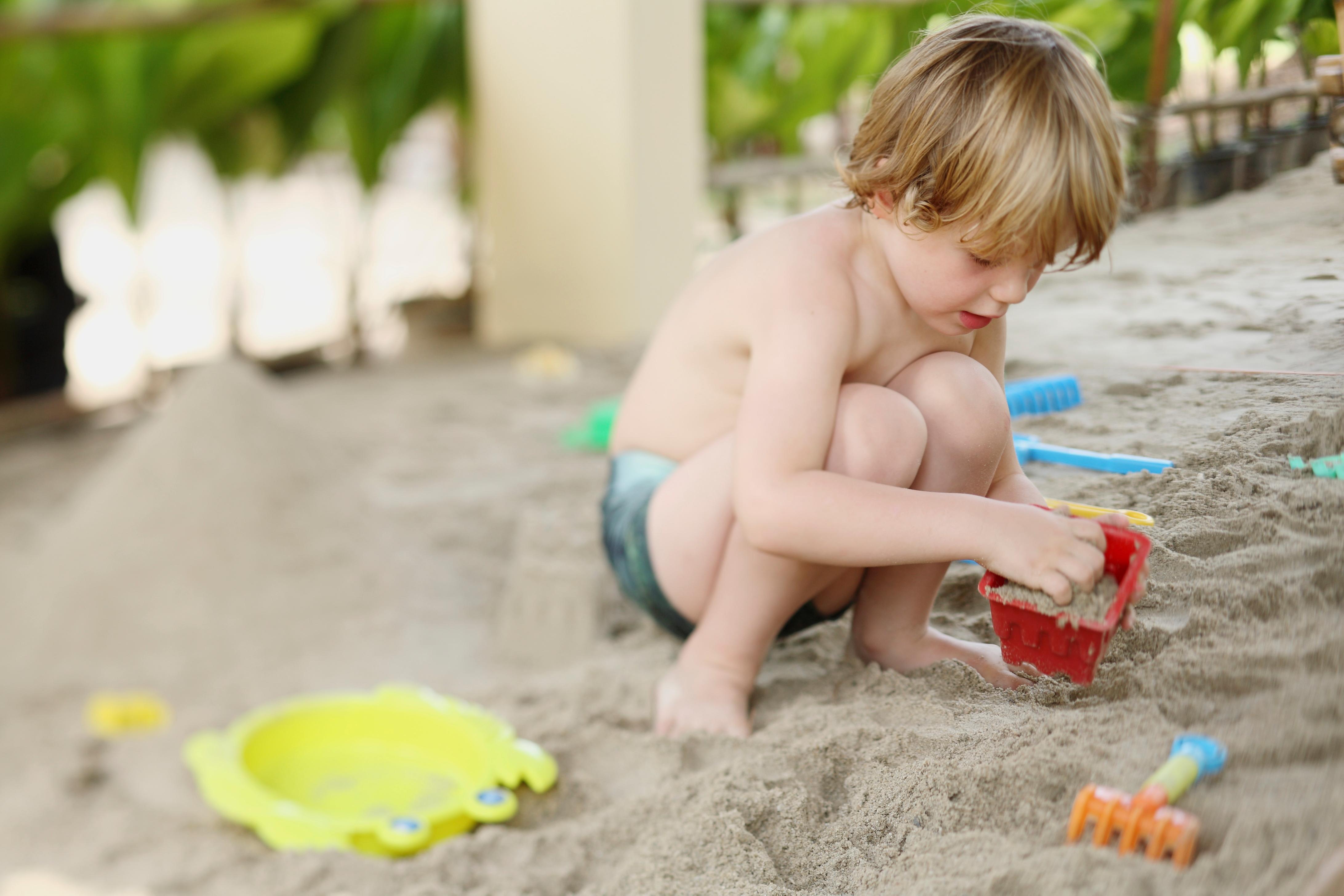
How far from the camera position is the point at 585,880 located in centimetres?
85

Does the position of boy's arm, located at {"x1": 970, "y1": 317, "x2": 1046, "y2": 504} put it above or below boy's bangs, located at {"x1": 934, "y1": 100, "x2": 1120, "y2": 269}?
below

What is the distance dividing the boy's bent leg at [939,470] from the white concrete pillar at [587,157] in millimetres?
2429

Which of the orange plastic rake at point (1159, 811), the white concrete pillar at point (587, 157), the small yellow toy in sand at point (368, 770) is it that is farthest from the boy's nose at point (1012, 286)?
the white concrete pillar at point (587, 157)

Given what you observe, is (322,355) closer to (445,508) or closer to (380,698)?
(445,508)

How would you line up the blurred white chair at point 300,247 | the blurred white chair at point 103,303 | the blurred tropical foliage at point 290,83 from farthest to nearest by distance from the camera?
the blurred white chair at point 300,247, the blurred white chair at point 103,303, the blurred tropical foliage at point 290,83

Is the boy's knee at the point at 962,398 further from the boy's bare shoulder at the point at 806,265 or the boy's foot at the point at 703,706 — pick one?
the boy's foot at the point at 703,706

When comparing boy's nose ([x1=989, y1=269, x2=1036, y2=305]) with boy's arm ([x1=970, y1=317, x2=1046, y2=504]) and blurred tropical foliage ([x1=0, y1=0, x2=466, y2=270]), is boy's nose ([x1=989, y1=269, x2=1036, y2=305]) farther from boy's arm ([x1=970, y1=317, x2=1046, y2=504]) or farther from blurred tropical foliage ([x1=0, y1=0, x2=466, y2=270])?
blurred tropical foliage ([x1=0, y1=0, x2=466, y2=270])

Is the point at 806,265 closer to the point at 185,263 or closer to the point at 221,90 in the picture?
the point at 221,90

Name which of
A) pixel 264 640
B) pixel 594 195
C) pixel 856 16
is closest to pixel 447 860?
pixel 264 640

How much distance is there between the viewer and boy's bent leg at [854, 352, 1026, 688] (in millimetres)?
761

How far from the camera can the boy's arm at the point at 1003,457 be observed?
2.43ft

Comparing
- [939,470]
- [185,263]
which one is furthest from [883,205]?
[185,263]

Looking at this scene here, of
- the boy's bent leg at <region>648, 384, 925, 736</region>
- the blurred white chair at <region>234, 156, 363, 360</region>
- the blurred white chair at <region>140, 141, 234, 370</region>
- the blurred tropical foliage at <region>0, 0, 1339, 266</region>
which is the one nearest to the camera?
the boy's bent leg at <region>648, 384, 925, 736</region>

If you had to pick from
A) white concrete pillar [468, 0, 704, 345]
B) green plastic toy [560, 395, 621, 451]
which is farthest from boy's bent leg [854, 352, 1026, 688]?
white concrete pillar [468, 0, 704, 345]
